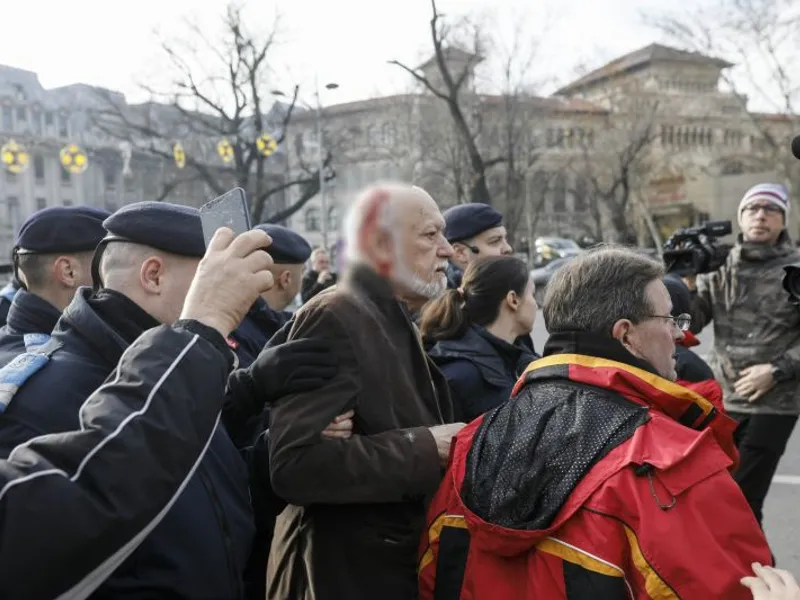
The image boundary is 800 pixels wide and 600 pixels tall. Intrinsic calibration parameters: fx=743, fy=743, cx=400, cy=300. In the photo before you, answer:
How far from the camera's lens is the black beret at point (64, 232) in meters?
3.10

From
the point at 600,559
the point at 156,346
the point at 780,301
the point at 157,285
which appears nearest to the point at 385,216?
the point at 156,346

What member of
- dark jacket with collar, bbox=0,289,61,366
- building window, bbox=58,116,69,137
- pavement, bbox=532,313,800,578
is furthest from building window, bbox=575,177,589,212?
building window, bbox=58,116,69,137

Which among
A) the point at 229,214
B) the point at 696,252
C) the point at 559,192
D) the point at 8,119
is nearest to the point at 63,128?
the point at 8,119

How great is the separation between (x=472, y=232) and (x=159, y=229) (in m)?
2.53

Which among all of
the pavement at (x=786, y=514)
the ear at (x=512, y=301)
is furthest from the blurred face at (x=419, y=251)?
the pavement at (x=786, y=514)

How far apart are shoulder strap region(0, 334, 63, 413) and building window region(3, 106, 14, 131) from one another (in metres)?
58.8

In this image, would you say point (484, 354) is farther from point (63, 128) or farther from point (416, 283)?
point (63, 128)

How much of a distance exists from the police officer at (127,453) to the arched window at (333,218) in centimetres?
32

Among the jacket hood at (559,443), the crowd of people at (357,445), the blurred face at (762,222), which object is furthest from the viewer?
the blurred face at (762,222)

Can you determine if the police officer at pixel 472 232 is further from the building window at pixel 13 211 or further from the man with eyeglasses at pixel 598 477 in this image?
the building window at pixel 13 211

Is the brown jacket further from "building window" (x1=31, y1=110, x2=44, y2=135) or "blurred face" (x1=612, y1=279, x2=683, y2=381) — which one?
"building window" (x1=31, y1=110, x2=44, y2=135)

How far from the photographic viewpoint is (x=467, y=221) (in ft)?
13.5

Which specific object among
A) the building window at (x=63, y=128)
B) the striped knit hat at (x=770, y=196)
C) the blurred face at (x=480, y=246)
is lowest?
the blurred face at (x=480, y=246)

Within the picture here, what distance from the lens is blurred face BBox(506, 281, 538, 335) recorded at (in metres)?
3.03
